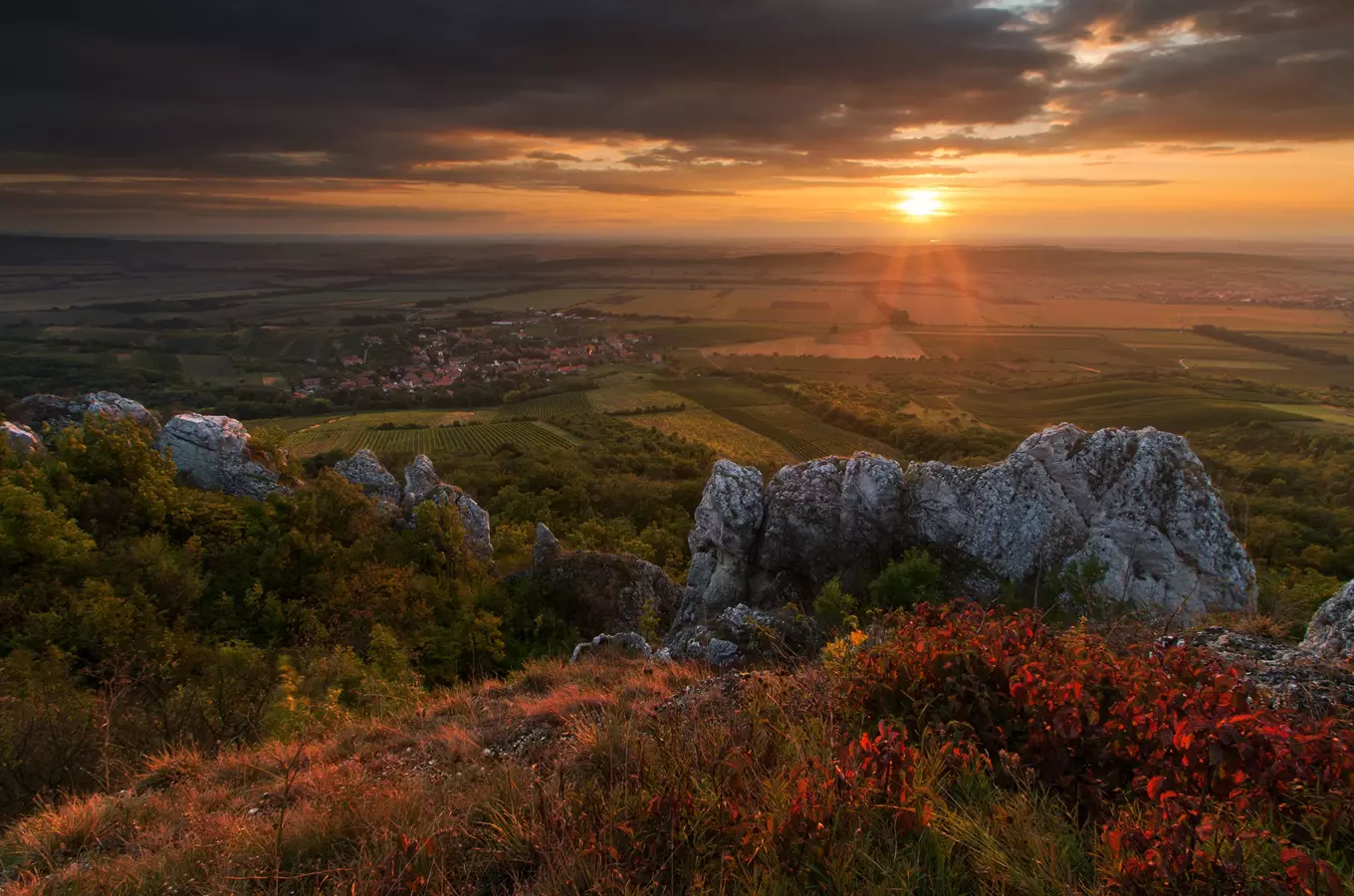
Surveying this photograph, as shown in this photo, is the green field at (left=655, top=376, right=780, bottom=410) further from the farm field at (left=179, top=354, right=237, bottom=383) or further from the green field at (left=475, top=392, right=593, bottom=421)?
the farm field at (left=179, top=354, right=237, bottom=383)

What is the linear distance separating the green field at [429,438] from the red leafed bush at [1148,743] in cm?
5513

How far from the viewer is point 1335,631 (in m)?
7.14

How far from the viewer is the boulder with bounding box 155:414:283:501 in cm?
2091

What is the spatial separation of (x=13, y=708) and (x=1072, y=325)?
154 meters

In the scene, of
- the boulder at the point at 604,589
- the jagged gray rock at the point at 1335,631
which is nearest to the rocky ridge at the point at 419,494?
the boulder at the point at 604,589

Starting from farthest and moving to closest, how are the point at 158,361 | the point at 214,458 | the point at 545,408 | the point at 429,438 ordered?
the point at 158,361 → the point at 545,408 → the point at 429,438 → the point at 214,458

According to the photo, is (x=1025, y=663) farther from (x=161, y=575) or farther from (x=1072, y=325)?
(x=1072, y=325)

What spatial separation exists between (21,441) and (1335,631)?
28475 millimetres

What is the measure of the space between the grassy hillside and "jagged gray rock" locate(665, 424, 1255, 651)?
343 inches

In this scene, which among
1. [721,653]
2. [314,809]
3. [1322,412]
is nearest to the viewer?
[314,809]

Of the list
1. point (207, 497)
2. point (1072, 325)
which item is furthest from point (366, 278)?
point (207, 497)

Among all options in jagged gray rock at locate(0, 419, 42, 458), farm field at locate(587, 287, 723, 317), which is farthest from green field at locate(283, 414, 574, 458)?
farm field at locate(587, 287, 723, 317)

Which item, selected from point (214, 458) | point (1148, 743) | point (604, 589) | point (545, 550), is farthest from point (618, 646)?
point (214, 458)

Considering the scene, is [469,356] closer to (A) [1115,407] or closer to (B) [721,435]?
(B) [721,435]
